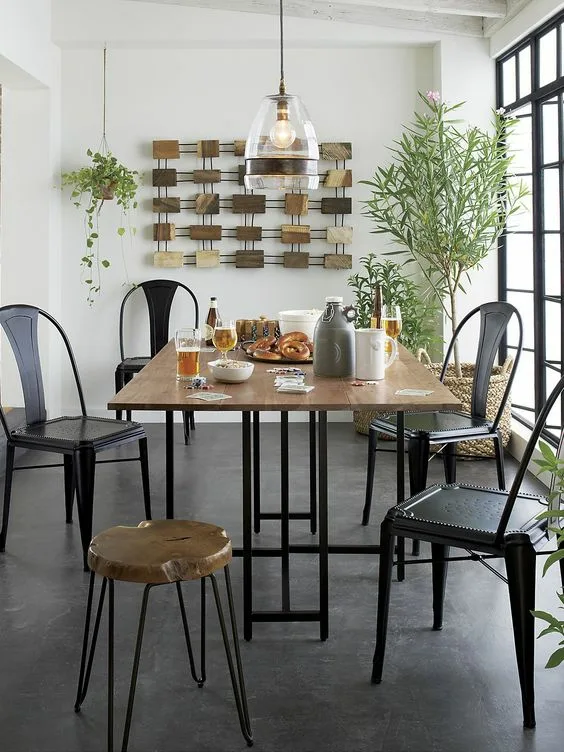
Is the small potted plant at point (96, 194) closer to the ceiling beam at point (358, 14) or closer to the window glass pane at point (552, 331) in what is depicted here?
the ceiling beam at point (358, 14)

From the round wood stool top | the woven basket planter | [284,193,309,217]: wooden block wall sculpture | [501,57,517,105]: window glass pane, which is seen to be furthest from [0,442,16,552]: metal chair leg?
[501,57,517,105]: window glass pane

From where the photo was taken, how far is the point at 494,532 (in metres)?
2.51

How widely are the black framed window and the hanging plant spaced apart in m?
2.67

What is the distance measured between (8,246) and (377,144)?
2726mm

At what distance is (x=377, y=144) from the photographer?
6.73 m

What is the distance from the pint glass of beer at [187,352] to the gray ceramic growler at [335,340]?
1.39 feet

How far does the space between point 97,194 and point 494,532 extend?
4688 millimetres

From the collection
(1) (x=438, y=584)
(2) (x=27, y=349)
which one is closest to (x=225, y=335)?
(1) (x=438, y=584)

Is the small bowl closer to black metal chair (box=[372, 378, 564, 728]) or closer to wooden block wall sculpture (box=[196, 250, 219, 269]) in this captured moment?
black metal chair (box=[372, 378, 564, 728])

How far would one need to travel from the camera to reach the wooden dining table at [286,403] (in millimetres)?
2719

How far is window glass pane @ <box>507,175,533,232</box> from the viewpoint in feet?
18.9

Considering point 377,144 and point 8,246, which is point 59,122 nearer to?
point 8,246

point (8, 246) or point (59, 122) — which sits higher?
point (59, 122)

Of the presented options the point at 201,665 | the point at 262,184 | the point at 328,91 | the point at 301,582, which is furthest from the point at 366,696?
the point at 328,91
